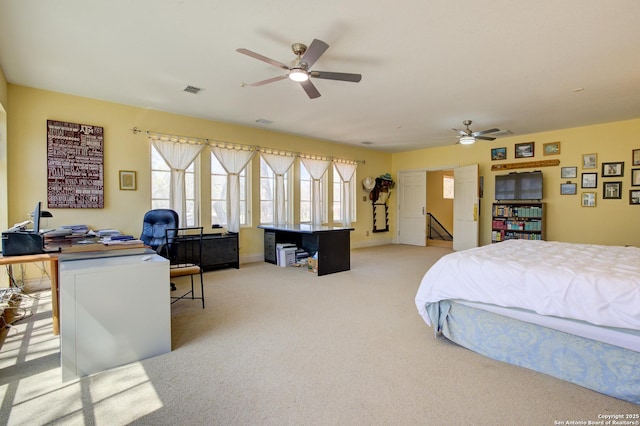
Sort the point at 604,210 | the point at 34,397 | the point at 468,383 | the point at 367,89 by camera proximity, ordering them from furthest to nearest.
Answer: the point at 604,210 < the point at 367,89 < the point at 468,383 < the point at 34,397

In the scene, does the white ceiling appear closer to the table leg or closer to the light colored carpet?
the table leg

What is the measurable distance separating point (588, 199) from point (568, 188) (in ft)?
1.25

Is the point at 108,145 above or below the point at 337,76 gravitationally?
below

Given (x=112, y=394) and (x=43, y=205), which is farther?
(x=43, y=205)

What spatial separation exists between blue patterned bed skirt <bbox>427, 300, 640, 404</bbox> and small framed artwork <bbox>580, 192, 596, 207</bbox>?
5.39 metres

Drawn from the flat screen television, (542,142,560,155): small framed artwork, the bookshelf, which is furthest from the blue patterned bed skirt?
(542,142,560,155): small framed artwork

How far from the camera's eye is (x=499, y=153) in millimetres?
7059

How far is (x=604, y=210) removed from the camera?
5793 millimetres

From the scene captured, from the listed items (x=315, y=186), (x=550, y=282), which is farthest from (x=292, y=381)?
(x=315, y=186)

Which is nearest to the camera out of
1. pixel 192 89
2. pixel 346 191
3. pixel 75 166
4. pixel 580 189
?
pixel 192 89

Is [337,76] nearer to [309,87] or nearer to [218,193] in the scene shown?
[309,87]

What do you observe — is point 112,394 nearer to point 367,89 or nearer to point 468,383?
point 468,383

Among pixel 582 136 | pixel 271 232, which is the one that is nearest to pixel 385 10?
pixel 271 232

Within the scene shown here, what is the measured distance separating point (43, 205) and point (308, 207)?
182 inches
